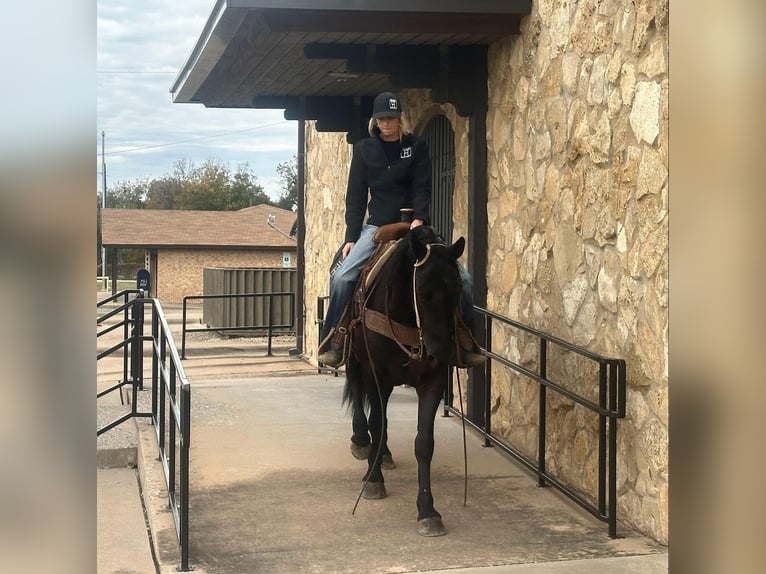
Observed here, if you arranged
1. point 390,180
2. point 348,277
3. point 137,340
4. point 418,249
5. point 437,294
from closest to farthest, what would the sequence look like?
point 437,294, point 418,249, point 348,277, point 390,180, point 137,340

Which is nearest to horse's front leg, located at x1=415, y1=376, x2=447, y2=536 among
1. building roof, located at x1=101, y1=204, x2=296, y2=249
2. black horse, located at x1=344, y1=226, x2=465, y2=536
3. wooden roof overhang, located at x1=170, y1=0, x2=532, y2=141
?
black horse, located at x1=344, y1=226, x2=465, y2=536

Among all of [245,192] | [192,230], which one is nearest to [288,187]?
[245,192]

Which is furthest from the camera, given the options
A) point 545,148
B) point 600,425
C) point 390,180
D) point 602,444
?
point 545,148

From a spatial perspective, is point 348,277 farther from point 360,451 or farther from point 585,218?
point 585,218

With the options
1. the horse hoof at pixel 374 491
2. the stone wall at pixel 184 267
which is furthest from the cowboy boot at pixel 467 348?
the stone wall at pixel 184 267

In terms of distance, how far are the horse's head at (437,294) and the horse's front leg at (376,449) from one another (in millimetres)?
948

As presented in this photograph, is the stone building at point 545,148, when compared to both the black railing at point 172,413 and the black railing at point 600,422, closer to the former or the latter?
the black railing at point 600,422

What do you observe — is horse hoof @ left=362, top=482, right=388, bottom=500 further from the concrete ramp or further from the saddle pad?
the saddle pad

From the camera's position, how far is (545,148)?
6.37 m

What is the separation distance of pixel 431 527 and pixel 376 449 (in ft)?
2.67

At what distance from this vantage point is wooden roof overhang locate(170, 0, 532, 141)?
677cm

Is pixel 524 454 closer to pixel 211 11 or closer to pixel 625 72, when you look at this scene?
pixel 625 72

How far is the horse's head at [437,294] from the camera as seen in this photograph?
4758 millimetres
